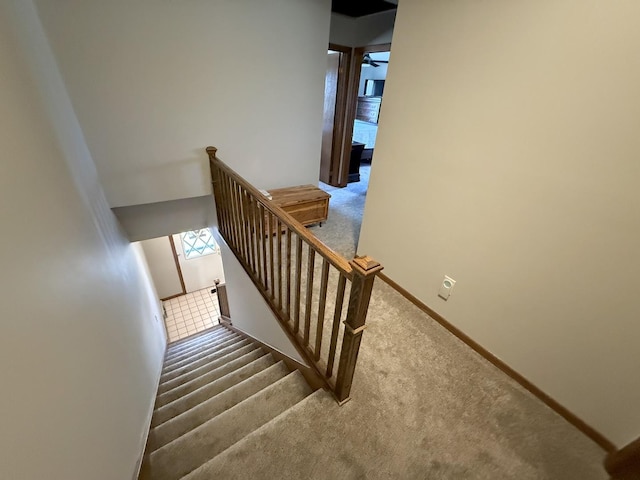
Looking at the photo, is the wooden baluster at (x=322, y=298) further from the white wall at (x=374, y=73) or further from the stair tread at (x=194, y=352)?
the white wall at (x=374, y=73)

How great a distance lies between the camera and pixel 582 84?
1.13 meters

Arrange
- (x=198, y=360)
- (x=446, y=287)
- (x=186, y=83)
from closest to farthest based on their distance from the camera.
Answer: (x=446, y=287) < (x=186, y=83) < (x=198, y=360)

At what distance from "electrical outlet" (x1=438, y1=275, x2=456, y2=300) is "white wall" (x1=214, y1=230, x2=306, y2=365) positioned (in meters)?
1.08

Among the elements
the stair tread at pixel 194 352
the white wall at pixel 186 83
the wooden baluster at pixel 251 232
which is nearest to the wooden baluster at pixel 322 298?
the wooden baluster at pixel 251 232

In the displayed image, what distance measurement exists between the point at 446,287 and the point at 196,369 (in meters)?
2.45

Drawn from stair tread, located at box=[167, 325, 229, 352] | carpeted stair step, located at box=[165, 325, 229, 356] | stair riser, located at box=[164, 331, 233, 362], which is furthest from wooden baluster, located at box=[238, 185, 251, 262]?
stair tread, located at box=[167, 325, 229, 352]

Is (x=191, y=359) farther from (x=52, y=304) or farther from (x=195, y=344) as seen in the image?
(x=52, y=304)

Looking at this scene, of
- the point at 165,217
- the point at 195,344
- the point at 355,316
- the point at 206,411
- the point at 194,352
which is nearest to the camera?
the point at 355,316

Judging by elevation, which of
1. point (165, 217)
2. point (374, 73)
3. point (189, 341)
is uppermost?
point (374, 73)

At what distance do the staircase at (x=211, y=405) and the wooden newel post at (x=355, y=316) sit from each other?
20cm

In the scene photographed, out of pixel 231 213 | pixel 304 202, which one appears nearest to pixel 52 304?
pixel 231 213

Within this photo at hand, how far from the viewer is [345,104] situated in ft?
12.9

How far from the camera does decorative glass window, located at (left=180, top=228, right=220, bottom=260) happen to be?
527 centimetres

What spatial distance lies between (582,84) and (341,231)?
237 cm
